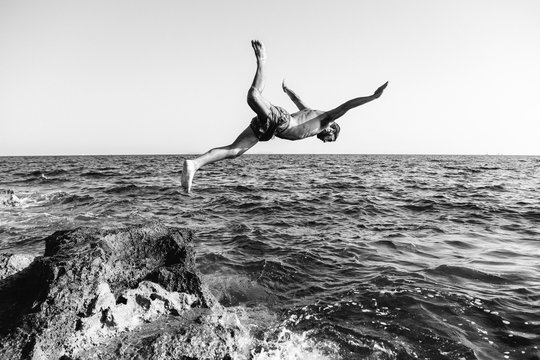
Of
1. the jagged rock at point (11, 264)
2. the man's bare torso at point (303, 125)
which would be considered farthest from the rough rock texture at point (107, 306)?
the man's bare torso at point (303, 125)

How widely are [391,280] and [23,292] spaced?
6.03 metres

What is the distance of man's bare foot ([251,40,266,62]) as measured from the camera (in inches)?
166

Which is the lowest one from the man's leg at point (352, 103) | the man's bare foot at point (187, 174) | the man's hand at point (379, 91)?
the man's bare foot at point (187, 174)

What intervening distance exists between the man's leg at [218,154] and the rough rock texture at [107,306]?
1395 mm

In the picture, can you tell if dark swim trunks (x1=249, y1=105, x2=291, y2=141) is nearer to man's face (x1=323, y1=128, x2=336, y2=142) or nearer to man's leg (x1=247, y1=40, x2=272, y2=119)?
man's leg (x1=247, y1=40, x2=272, y2=119)

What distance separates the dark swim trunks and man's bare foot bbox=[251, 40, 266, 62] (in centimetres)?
62

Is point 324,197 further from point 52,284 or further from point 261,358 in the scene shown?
point 52,284

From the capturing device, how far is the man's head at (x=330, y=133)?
5.06 meters

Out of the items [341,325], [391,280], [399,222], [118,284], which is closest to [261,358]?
[341,325]

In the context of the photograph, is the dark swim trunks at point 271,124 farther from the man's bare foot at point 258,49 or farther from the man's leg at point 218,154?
the man's bare foot at point 258,49

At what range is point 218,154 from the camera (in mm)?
4402

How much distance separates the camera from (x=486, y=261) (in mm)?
7859

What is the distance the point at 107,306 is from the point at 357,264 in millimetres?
5467

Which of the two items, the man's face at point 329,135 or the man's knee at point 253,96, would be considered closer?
the man's knee at point 253,96
